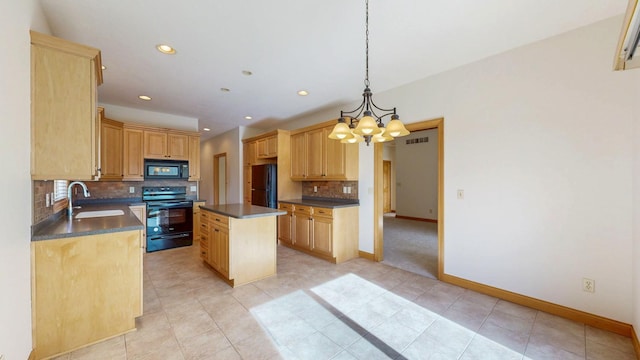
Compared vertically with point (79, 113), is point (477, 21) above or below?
above

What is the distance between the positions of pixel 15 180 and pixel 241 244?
6.31 feet

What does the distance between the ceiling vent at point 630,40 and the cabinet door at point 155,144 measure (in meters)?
5.63

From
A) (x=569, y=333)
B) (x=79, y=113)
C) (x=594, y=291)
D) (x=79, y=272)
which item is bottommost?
(x=569, y=333)

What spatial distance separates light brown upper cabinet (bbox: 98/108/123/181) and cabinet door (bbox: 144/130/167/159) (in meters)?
0.38

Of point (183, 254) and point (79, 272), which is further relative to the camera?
point (183, 254)

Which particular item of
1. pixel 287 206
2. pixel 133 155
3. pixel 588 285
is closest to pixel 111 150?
pixel 133 155

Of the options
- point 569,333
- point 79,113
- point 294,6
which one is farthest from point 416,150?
point 79,113

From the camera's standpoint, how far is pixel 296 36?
7.77 feet

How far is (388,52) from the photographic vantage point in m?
2.65

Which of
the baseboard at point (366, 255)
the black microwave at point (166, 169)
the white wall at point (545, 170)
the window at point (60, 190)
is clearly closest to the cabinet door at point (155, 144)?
the black microwave at point (166, 169)

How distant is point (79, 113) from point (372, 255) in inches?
150

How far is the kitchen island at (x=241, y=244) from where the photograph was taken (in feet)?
9.57

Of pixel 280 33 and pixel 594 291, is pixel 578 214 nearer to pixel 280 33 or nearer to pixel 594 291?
pixel 594 291

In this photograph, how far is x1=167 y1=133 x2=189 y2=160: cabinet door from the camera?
4812 mm
